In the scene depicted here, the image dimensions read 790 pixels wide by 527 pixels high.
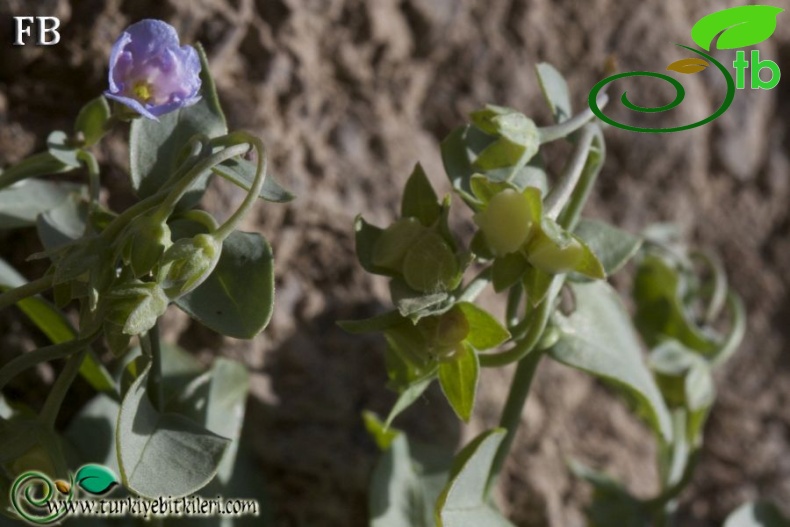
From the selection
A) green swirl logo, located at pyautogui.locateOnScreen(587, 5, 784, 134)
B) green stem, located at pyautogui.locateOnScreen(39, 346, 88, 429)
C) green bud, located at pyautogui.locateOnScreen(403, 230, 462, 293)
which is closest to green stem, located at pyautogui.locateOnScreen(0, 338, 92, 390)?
green stem, located at pyautogui.locateOnScreen(39, 346, 88, 429)

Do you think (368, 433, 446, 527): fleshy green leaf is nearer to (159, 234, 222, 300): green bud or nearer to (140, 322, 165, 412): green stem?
(140, 322, 165, 412): green stem

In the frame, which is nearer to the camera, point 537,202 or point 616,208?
point 537,202

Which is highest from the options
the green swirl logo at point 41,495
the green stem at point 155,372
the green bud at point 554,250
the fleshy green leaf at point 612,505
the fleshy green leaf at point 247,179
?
the green bud at point 554,250

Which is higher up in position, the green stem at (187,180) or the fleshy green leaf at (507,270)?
the green stem at (187,180)

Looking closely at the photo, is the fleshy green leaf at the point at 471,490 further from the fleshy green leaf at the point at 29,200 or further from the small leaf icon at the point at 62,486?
the fleshy green leaf at the point at 29,200

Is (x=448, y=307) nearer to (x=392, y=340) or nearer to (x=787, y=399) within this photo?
(x=392, y=340)

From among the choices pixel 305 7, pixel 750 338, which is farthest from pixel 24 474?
pixel 750 338

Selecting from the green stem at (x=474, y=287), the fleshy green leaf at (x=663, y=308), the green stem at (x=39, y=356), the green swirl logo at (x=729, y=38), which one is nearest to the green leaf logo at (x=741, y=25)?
the green swirl logo at (x=729, y=38)

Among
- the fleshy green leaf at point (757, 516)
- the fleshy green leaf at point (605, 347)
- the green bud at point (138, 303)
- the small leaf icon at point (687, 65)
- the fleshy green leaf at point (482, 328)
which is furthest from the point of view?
the small leaf icon at point (687, 65)
